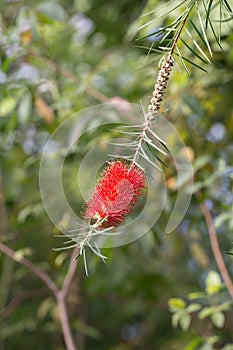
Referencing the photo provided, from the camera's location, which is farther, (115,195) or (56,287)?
(56,287)

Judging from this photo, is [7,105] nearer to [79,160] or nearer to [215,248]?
[79,160]

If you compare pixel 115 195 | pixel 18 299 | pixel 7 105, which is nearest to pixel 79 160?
pixel 7 105

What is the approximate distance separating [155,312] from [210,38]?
3.89 ft

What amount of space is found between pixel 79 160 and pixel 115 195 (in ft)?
3.41

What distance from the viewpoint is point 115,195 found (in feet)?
1.67

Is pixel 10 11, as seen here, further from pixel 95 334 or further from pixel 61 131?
pixel 95 334

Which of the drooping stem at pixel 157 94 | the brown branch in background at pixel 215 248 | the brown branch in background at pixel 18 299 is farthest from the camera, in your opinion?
the brown branch in background at pixel 18 299

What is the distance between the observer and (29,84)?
4.57 ft

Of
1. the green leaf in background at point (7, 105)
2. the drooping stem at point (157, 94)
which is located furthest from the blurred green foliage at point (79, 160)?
the drooping stem at point (157, 94)

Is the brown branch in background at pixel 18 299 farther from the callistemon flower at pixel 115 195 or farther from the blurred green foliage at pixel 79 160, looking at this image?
the callistemon flower at pixel 115 195

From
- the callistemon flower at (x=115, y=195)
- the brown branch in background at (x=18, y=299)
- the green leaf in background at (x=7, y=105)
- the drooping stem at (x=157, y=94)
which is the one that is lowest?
the brown branch in background at (x=18, y=299)

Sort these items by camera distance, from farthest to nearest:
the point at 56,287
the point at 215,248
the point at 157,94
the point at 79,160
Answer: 1. the point at 79,160
2. the point at 56,287
3. the point at 215,248
4. the point at 157,94

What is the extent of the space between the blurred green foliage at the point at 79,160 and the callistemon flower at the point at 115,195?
0.55 m

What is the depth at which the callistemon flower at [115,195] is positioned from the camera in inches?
20.1
